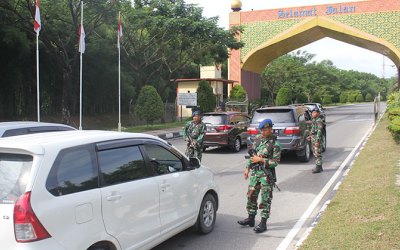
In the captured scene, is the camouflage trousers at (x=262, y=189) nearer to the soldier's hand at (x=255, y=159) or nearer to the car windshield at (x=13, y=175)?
the soldier's hand at (x=255, y=159)

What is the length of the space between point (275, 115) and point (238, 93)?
86.2ft

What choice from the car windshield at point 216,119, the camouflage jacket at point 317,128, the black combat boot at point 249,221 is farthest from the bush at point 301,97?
the black combat boot at point 249,221

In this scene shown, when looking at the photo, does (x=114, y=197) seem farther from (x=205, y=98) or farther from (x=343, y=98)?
(x=343, y=98)

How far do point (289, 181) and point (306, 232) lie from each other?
13.4ft

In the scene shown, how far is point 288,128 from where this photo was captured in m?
12.7

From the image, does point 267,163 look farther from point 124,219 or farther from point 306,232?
point 124,219

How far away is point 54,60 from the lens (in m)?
27.6

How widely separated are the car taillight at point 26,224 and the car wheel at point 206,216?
9.17 feet

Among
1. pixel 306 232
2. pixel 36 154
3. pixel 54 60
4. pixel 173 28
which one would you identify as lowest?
pixel 306 232

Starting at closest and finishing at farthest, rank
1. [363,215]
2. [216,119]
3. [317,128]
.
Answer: [363,215], [317,128], [216,119]

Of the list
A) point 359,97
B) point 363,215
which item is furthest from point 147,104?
point 359,97

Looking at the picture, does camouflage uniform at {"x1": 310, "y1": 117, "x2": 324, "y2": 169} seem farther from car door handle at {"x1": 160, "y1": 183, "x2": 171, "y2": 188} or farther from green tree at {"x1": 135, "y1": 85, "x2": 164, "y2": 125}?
green tree at {"x1": 135, "y1": 85, "x2": 164, "y2": 125}

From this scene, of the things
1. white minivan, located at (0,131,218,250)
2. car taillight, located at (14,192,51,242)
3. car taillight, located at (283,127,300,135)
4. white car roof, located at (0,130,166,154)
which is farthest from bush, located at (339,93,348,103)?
car taillight, located at (14,192,51,242)

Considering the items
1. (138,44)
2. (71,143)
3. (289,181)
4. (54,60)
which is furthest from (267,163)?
Result: (138,44)
